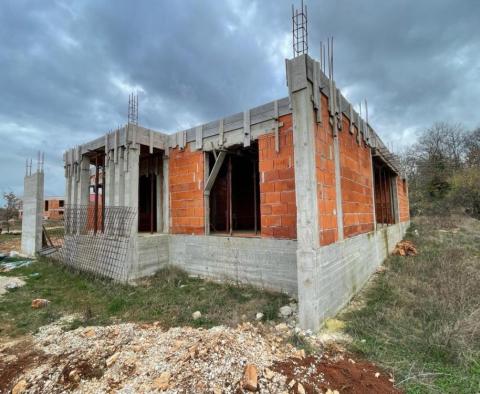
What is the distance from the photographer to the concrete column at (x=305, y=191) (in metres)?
3.92

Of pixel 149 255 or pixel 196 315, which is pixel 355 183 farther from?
pixel 149 255

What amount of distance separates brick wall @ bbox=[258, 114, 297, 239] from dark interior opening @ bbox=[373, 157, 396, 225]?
24.4ft

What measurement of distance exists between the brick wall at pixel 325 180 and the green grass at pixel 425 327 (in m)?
1.45

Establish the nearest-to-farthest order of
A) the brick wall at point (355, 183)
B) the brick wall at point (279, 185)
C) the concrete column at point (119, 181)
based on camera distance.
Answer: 1. the brick wall at point (279, 185)
2. the brick wall at point (355, 183)
3. the concrete column at point (119, 181)

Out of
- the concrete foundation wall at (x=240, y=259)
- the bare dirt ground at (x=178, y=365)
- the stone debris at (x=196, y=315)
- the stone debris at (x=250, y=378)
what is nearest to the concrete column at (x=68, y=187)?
the concrete foundation wall at (x=240, y=259)

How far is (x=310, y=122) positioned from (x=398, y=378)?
351cm

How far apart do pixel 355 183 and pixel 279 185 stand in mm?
2222

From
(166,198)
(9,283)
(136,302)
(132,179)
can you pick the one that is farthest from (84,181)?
(136,302)

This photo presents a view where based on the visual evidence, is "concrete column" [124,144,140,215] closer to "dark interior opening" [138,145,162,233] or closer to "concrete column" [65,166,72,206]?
"dark interior opening" [138,145,162,233]

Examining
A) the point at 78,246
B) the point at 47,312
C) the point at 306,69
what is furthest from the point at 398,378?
the point at 78,246

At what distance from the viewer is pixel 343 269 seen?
5074mm

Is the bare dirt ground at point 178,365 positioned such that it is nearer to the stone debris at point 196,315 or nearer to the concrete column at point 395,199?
the stone debris at point 196,315

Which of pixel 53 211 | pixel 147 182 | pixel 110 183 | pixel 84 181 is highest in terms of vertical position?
pixel 147 182

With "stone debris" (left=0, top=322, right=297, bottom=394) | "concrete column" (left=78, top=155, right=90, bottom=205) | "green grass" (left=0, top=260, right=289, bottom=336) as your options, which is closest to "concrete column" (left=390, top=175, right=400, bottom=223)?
"green grass" (left=0, top=260, right=289, bottom=336)
